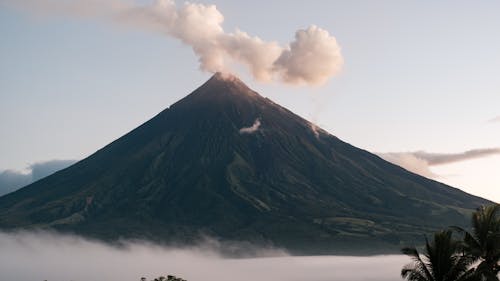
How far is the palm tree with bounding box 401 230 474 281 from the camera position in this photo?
3980 centimetres

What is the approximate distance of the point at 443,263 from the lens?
4016 cm

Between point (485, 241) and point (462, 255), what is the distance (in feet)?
4.70

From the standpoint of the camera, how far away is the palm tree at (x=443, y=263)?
3980 centimetres

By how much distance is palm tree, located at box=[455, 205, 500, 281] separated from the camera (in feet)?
130

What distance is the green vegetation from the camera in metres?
39.7

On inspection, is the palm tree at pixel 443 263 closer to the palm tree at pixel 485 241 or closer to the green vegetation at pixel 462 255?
the green vegetation at pixel 462 255

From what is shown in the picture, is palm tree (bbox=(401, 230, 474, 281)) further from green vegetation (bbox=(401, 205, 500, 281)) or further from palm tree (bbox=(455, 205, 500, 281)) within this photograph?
palm tree (bbox=(455, 205, 500, 281))

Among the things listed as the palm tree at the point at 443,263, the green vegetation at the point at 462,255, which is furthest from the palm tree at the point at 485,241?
the palm tree at the point at 443,263

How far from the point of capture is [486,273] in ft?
126

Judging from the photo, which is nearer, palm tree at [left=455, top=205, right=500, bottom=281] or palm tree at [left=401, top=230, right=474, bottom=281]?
palm tree at [left=455, top=205, right=500, bottom=281]

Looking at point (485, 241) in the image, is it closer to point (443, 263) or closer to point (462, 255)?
point (462, 255)

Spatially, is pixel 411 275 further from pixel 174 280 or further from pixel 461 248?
pixel 174 280

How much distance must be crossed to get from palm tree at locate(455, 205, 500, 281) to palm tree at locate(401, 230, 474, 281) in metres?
0.59

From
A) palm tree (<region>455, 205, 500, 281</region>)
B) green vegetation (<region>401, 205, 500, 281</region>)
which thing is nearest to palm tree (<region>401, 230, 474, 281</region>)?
green vegetation (<region>401, 205, 500, 281</region>)
